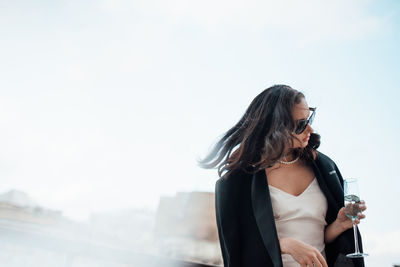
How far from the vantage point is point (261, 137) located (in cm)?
124

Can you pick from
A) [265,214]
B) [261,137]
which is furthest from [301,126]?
[265,214]

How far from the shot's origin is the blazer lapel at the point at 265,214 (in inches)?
38.0

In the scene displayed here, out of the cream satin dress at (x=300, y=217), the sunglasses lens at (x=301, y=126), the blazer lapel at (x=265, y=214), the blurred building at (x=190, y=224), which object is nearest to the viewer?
the blazer lapel at (x=265, y=214)

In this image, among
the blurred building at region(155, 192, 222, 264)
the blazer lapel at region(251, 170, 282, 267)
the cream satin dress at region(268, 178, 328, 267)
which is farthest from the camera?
the blurred building at region(155, 192, 222, 264)

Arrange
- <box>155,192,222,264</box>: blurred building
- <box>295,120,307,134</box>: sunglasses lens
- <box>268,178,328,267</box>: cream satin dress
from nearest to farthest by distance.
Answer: <box>268,178,328,267</box>: cream satin dress
<box>295,120,307,134</box>: sunglasses lens
<box>155,192,222,264</box>: blurred building

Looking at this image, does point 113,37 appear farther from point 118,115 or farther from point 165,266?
point 165,266

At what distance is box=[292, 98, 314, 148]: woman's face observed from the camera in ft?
3.90

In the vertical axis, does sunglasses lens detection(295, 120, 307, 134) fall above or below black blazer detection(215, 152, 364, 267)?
above

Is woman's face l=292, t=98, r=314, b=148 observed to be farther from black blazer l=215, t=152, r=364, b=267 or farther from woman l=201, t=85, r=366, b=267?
black blazer l=215, t=152, r=364, b=267

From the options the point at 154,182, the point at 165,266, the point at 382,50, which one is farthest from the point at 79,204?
the point at 382,50

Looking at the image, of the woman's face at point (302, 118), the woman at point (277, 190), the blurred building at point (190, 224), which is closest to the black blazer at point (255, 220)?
the woman at point (277, 190)

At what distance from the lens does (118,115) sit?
902cm

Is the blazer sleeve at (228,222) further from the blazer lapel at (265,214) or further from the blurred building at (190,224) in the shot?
the blurred building at (190,224)

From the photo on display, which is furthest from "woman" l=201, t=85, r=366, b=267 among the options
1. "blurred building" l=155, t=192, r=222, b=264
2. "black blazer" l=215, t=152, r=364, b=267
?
"blurred building" l=155, t=192, r=222, b=264
